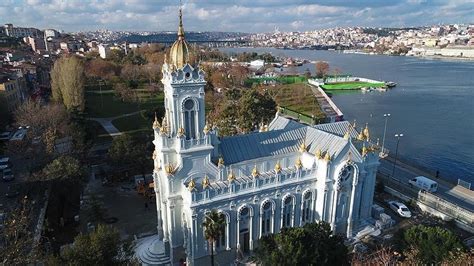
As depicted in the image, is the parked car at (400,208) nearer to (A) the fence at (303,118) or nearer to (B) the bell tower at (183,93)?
(B) the bell tower at (183,93)

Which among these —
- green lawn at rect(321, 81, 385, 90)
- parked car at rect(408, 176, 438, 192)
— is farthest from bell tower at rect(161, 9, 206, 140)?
green lawn at rect(321, 81, 385, 90)

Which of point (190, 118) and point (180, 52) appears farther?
point (190, 118)

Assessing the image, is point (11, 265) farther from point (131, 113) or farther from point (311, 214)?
point (131, 113)

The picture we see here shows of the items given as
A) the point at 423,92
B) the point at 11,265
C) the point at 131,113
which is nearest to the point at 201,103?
the point at 11,265

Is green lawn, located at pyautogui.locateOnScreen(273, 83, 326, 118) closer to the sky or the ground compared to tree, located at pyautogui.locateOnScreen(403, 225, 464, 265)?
closer to the ground

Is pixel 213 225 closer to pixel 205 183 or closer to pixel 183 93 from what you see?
pixel 205 183

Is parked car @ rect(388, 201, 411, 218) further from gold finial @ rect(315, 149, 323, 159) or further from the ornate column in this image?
gold finial @ rect(315, 149, 323, 159)

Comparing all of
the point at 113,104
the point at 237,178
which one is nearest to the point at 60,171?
the point at 237,178
